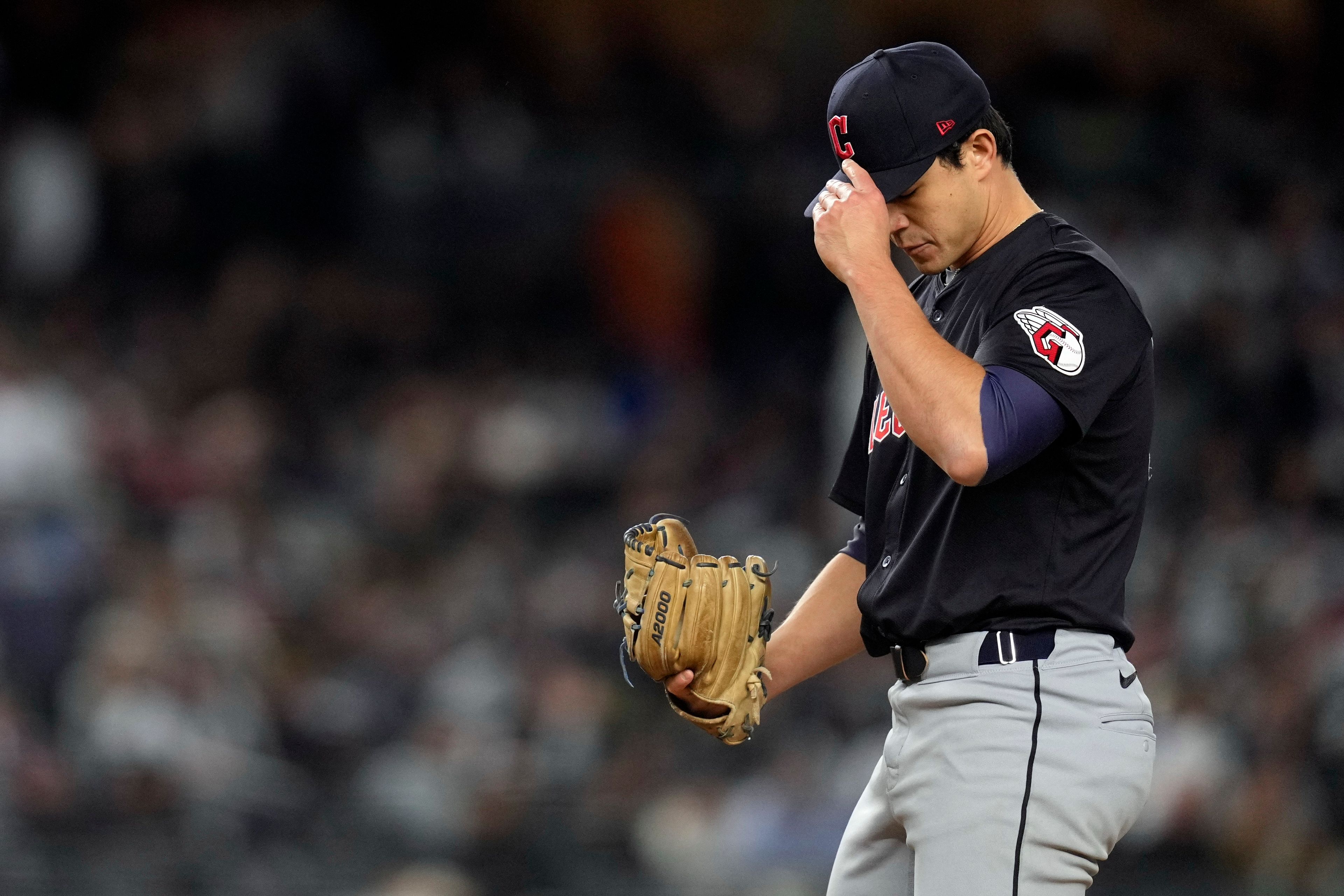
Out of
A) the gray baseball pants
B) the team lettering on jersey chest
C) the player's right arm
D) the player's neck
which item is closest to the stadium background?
the player's right arm

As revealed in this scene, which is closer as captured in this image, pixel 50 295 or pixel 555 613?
pixel 555 613

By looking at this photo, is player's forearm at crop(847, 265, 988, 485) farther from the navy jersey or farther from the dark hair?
the dark hair

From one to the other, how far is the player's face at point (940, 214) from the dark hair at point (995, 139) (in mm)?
11

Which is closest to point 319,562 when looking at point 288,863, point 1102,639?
point 288,863

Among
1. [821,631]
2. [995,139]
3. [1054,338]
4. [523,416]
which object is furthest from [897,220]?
[523,416]

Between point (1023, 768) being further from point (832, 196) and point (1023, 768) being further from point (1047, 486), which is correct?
point (832, 196)

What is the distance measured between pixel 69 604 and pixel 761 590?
4499mm

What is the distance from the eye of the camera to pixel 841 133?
2.16 meters

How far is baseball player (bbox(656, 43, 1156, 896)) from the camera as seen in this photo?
1977 millimetres

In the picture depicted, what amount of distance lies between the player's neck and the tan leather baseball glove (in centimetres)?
55

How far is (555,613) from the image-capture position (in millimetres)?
6434

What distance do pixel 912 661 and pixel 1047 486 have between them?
0.97 feet

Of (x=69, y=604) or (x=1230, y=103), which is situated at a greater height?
(x=1230, y=103)

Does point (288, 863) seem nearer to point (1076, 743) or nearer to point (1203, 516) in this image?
point (1203, 516)
